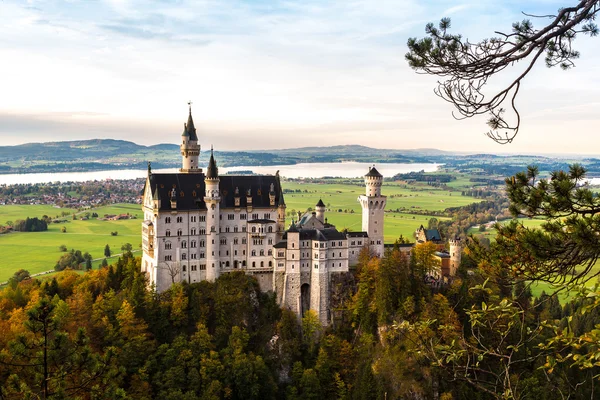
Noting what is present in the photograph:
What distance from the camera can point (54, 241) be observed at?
4688 inches

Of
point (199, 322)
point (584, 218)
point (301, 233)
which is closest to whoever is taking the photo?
point (584, 218)

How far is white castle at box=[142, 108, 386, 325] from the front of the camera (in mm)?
56656

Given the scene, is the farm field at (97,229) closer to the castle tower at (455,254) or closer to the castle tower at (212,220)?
the castle tower at (212,220)

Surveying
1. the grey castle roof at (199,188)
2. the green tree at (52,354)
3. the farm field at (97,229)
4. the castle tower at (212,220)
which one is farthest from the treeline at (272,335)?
the farm field at (97,229)

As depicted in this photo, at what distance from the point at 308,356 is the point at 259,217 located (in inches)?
657

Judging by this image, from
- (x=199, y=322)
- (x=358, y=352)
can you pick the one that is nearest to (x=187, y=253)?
(x=199, y=322)

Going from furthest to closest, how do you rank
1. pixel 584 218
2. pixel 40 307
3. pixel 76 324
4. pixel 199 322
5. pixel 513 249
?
pixel 199 322, pixel 76 324, pixel 40 307, pixel 513 249, pixel 584 218

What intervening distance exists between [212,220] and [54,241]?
77977mm

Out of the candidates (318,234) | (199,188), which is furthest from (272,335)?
(199,188)

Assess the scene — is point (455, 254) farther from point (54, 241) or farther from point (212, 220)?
point (54, 241)

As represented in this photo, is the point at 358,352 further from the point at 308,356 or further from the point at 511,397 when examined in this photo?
the point at 511,397

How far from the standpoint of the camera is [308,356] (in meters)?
56.5

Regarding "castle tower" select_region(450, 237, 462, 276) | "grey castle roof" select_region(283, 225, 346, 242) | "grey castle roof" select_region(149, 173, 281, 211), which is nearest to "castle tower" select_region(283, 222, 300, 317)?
"grey castle roof" select_region(283, 225, 346, 242)

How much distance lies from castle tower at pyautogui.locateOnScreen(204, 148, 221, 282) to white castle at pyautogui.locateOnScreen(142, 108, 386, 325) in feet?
0.36
